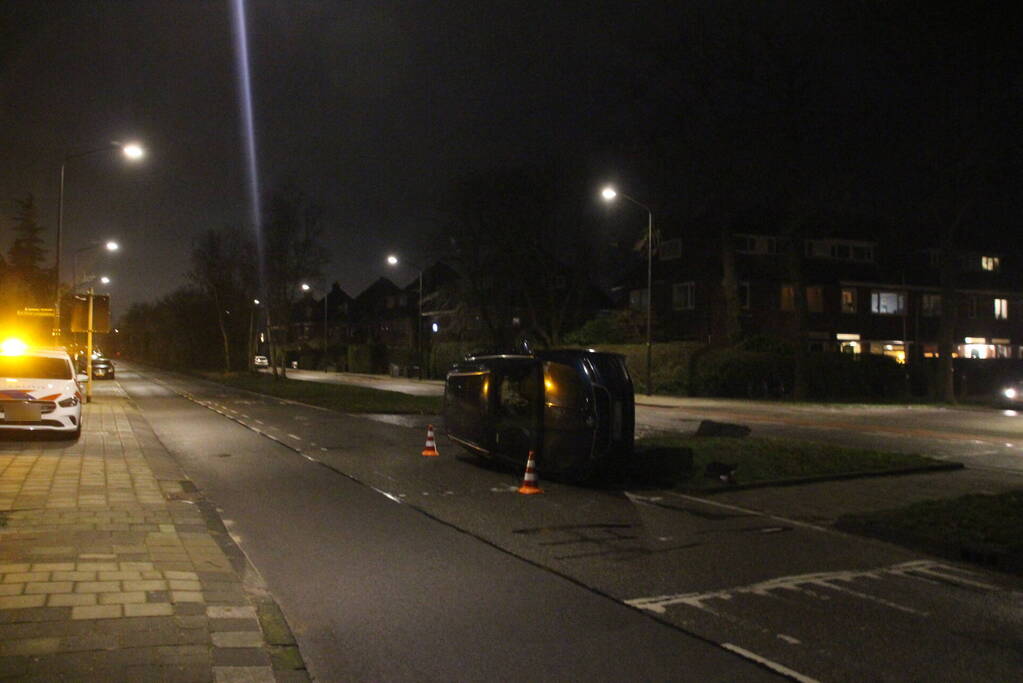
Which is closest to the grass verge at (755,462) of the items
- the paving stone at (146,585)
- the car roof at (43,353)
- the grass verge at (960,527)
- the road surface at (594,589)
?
the road surface at (594,589)

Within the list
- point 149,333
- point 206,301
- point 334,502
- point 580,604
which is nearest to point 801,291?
point 334,502

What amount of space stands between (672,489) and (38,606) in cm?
Result: 849

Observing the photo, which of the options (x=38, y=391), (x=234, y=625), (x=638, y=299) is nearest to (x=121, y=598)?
(x=234, y=625)

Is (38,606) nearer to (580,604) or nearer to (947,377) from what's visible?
(580,604)

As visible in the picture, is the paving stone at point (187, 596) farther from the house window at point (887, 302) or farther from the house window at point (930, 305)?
the house window at point (930, 305)

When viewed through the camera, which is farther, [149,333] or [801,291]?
[149,333]

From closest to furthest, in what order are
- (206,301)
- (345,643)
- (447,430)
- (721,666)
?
(721,666)
(345,643)
(447,430)
(206,301)

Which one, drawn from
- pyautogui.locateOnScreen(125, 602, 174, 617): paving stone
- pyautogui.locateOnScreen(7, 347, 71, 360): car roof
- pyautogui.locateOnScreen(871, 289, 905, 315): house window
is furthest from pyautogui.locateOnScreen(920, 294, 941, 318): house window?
pyautogui.locateOnScreen(125, 602, 174, 617): paving stone

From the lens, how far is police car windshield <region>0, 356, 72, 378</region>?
52.9ft

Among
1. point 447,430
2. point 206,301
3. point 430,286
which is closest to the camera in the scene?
point 447,430

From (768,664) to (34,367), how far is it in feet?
49.9

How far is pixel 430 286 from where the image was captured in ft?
300

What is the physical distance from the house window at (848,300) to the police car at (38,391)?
1859 inches

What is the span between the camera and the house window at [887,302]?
5534 centimetres
